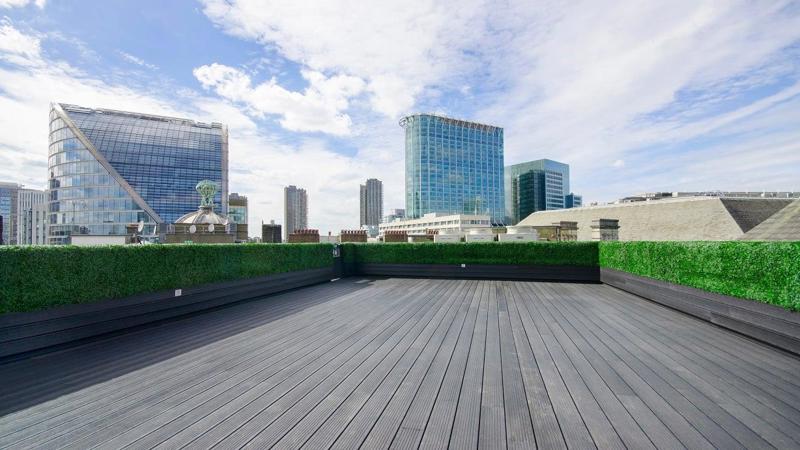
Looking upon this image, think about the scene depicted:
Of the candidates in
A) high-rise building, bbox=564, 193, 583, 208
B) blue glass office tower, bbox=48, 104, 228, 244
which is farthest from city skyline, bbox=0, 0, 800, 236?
high-rise building, bbox=564, 193, 583, 208

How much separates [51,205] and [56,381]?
99545 millimetres

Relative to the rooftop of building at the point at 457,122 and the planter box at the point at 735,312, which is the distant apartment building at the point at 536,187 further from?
the planter box at the point at 735,312

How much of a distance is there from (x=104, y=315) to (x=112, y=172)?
8646 centimetres

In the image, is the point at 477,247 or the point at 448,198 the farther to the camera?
the point at 448,198

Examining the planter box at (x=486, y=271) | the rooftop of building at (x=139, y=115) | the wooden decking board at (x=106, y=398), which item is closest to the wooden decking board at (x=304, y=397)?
the wooden decking board at (x=106, y=398)

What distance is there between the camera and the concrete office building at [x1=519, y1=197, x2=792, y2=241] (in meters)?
31.9

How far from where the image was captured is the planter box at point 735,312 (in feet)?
14.2

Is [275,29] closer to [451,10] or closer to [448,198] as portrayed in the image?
[451,10]

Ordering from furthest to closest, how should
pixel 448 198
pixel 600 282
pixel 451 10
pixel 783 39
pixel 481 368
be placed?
pixel 448 198
pixel 600 282
pixel 451 10
pixel 783 39
pixel 481 368

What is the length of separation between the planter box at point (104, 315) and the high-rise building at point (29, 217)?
399 feet

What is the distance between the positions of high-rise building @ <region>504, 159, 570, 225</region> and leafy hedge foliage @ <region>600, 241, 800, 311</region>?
143m

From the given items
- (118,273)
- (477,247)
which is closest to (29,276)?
(118,273)

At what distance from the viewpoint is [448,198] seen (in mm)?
116812

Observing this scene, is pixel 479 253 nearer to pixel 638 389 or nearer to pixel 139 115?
pixel 638 389
